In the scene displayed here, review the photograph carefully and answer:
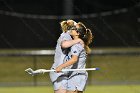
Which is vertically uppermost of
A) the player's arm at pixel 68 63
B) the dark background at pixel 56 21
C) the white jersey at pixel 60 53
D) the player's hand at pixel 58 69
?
the dark background at pixel 56 21

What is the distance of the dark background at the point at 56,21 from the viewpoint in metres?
29.3

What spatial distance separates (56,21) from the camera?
29.3 metres

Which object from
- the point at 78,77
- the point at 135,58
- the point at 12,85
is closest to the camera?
the point at 78,77

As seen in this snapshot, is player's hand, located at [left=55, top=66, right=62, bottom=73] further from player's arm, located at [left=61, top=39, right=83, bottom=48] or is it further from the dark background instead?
the dark background

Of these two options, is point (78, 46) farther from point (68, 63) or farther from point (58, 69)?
point (58, 69)

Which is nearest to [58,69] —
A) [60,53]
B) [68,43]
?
[60,53]

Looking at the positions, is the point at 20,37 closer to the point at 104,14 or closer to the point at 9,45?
the point at 9,45

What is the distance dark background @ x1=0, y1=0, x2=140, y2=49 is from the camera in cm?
2928

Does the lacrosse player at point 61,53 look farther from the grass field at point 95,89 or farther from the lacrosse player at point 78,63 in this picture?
the grass field at point 95,89

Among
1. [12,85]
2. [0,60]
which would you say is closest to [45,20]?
[0,60]

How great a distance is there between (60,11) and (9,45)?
2.89m

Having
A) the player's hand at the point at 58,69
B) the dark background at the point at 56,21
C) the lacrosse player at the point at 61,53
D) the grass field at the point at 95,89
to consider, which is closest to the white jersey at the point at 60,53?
the lacrosse player at the point at 61,53

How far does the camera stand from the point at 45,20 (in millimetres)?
29953

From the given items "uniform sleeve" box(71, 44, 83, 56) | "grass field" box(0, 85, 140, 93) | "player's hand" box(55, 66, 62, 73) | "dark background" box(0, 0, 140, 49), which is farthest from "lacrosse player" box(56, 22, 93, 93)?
"dark background" box(0, 0, 140, 49)
